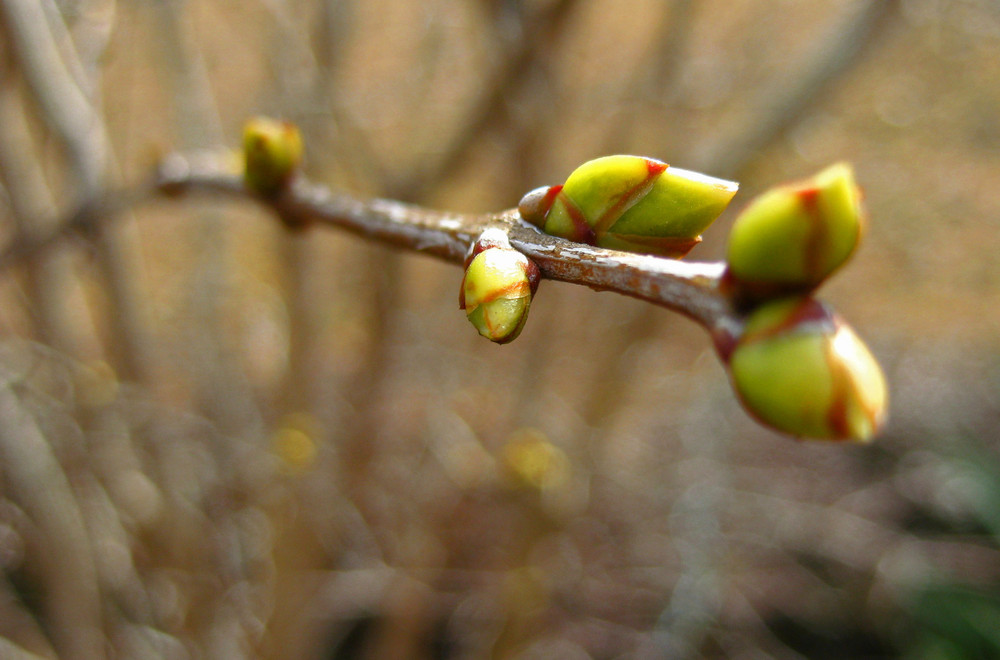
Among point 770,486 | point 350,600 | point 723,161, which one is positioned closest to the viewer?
point 723,161

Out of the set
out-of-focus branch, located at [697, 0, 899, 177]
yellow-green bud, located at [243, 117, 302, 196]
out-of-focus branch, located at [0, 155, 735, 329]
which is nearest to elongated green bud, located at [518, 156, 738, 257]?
out-of-focus branch, located at [0, 155, 735, 329]

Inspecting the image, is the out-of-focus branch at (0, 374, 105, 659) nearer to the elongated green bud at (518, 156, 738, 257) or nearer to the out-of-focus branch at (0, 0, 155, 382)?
the out-of-focus branch at (0, 0, 155, 382)

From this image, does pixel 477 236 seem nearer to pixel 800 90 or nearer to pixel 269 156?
pixel 269 156

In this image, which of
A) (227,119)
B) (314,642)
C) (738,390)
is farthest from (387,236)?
(227,119)

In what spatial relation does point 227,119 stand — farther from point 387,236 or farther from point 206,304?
point 387,236

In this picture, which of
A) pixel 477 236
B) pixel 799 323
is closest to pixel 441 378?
pixel 477 236

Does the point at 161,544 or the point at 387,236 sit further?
the point at 161,544
